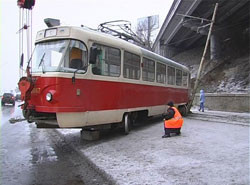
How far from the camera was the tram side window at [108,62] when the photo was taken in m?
7.81

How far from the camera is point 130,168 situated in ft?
18.4

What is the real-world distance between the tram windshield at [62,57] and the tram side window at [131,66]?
6.67 ft

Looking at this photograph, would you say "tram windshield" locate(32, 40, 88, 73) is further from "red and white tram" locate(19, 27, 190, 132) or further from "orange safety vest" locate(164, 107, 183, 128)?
"orange safety vest" locate(164, 107, 183, 128)

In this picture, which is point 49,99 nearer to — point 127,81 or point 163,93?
point 127,81

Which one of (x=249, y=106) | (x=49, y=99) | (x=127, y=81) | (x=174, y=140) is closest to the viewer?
(x=49, y=99)

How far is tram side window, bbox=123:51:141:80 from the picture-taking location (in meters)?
9.05

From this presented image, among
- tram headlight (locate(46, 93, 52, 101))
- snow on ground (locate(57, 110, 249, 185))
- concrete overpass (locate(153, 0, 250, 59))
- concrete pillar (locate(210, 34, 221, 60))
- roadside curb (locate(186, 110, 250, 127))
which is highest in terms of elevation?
concrete overpass (locate(153, 0, 250, 59))

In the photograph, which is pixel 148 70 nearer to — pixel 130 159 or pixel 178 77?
pixel 178 77

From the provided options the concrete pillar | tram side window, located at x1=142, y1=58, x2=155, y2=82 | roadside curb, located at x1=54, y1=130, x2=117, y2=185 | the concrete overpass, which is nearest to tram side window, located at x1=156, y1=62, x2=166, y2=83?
tram side window, located at x1=142, y1=58, x2=155, y2=82

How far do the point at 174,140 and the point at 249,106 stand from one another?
42.6 ft

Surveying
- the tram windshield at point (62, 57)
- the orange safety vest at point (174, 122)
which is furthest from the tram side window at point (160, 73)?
the tram windshield at point (62, 57)

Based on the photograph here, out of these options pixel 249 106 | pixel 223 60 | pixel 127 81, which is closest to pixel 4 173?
pixel 127 81

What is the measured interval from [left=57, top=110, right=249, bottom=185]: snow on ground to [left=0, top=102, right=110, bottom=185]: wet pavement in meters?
0.37

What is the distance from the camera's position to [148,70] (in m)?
10.9
